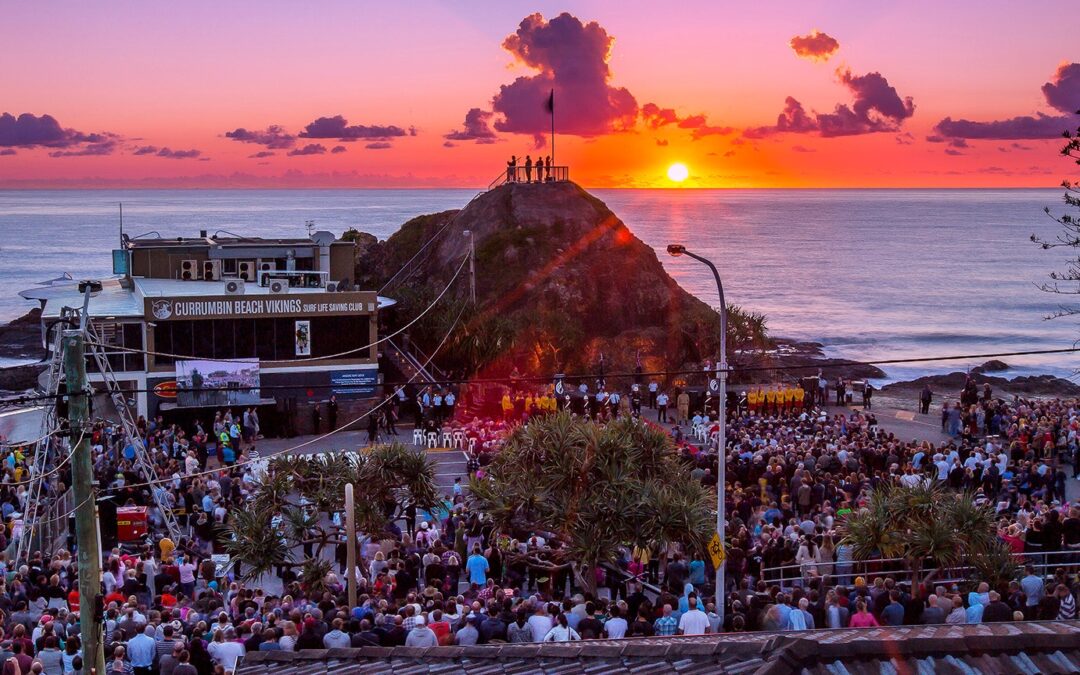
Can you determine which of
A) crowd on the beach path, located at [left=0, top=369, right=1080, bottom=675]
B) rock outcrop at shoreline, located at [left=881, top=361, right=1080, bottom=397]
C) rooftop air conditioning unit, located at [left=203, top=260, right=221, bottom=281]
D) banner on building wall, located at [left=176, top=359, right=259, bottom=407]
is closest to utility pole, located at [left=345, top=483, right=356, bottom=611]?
crowd on the beach path, located at [left=0, top=369, right=1080, bottom=675]

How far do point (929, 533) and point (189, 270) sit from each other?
36.4m

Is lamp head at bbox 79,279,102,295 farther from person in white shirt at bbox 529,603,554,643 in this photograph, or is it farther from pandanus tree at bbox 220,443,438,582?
person in white shirt at bbox 529,603,554,643

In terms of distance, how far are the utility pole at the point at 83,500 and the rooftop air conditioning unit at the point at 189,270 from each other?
116ft

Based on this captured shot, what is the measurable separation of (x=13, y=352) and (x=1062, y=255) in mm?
178720

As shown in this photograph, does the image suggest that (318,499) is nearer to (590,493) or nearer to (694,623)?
(590,493)

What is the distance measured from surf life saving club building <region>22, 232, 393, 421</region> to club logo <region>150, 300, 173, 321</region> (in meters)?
0.03

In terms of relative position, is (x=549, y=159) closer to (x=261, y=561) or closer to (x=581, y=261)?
(x=581, y=261)

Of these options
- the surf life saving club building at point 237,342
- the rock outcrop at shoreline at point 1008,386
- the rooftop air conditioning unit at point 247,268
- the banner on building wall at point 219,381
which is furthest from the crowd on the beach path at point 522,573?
the rock outcrop at shoreline at point 1008,386

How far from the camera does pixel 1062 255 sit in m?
198

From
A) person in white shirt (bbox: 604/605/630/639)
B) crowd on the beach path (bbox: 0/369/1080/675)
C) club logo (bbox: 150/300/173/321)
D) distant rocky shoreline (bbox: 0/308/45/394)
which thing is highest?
club logo (bbox: 150/300/173/321)

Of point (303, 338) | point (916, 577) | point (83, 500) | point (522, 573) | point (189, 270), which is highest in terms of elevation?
point (83, 500)

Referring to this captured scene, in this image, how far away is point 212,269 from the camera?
153 ft

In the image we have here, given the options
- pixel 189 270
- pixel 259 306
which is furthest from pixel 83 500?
pixel 189 270

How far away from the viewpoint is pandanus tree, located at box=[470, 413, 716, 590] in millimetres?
17453
